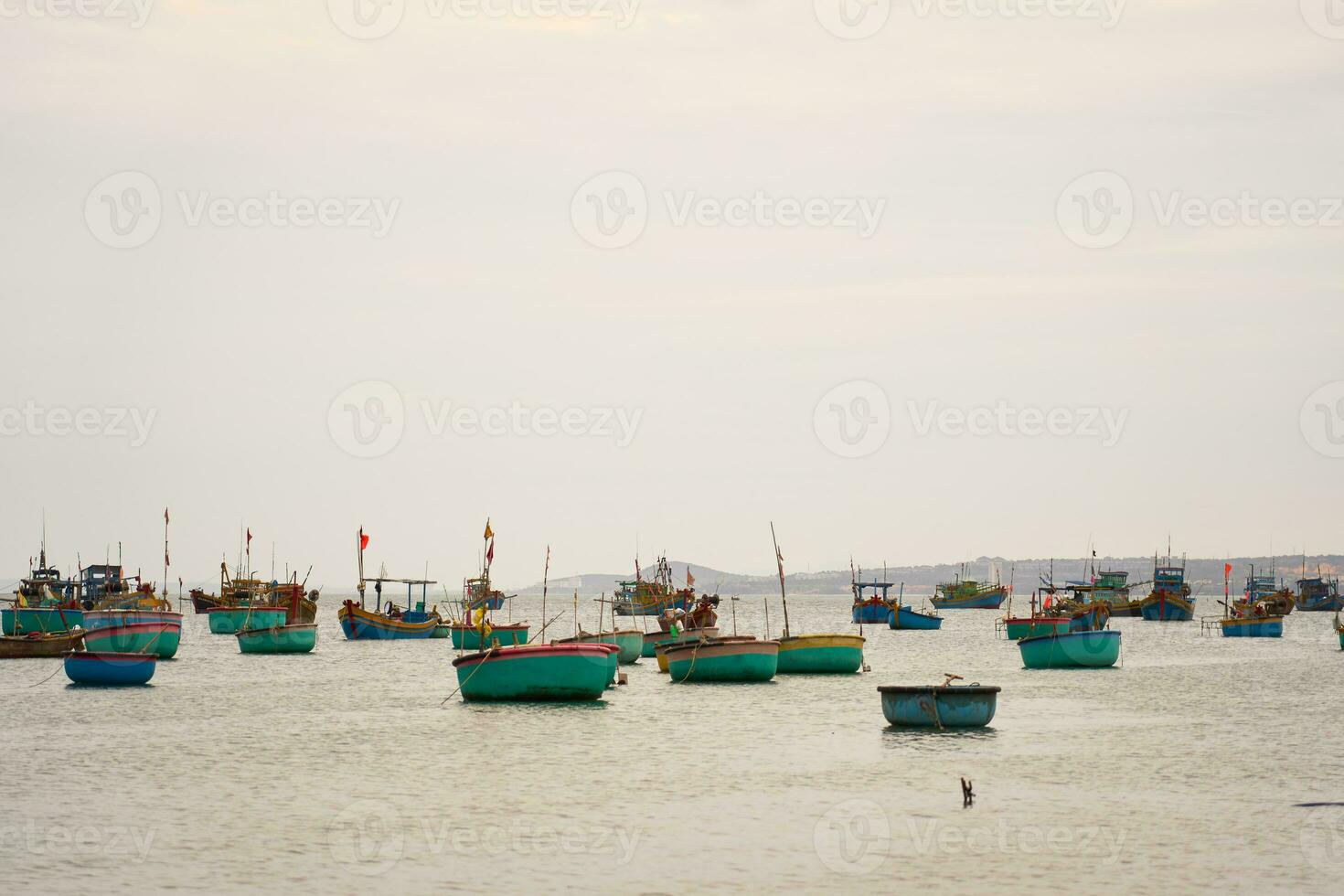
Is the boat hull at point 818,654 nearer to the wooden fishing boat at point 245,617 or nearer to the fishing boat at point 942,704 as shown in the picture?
the fishing boat at point 942,704

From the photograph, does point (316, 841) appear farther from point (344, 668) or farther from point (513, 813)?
point (344, 668)

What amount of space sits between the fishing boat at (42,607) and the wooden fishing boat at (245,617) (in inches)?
470

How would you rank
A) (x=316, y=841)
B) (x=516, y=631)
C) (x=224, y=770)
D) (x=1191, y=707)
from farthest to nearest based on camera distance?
→ (x=516, y=631) < (x=1191, y=707) < (x=224, y=770) < (x=316, y=841)

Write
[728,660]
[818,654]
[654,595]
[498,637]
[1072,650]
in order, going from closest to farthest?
1. [728,660]
2. [818,654]
3. [1072,650]
4. [498,637]
5. [654,595]

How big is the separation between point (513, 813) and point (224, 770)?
10.0 m

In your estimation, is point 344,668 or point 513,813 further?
point 344,668

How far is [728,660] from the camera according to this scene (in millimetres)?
59906

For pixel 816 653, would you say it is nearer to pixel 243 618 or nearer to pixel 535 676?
pixel 535 676

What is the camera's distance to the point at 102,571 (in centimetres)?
12888

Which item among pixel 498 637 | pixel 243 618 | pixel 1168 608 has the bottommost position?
pixel 1168 608

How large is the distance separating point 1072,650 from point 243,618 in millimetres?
74314

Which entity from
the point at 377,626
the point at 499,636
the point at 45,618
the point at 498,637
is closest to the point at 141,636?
the point at 498,637

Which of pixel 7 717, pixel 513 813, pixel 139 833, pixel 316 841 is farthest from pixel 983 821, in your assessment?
pixel 7 717

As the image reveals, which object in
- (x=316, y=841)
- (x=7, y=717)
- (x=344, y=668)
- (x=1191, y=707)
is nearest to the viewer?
(x=316, y=841)
